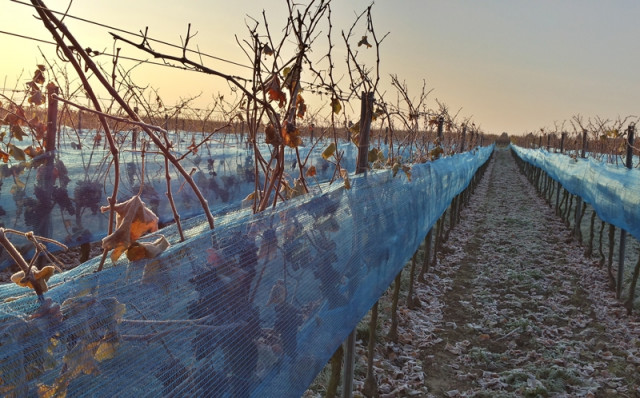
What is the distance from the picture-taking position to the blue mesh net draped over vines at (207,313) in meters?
0.93

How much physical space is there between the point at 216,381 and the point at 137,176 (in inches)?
172

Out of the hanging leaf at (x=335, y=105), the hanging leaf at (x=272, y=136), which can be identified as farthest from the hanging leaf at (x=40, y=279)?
the hanging leaf at (x=335, y=105)

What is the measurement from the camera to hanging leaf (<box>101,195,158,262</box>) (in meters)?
1.18

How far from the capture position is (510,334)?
4613 mm

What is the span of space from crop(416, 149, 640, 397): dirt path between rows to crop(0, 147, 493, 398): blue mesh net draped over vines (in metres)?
1.91

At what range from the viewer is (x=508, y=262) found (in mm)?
7160

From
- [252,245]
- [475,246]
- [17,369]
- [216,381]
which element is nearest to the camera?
[17,369]

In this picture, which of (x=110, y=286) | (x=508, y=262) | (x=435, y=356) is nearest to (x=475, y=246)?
(x=508, y=262)

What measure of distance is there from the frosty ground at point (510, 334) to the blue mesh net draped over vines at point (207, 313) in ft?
5.08

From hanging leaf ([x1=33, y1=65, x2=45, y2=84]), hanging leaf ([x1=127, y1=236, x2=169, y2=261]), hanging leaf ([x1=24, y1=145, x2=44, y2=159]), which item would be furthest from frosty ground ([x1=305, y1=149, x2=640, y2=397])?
hanging leaf ([x1=33, y1=65, x2=45, y2=84])

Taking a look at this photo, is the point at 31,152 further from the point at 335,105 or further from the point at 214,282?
the point at 214,282

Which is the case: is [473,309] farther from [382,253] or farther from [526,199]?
[526,199]

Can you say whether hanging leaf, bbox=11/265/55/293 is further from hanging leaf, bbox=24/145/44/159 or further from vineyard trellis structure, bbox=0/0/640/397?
hanging leaf, bbox=24/145/44/159

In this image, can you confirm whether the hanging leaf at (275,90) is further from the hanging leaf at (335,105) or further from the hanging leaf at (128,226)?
the hanging leaf at (128,226)
